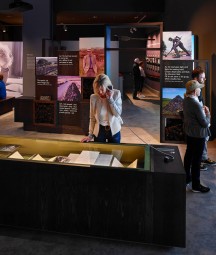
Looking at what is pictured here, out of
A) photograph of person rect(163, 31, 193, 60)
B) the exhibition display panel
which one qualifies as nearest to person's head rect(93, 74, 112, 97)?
the exhibition display panel

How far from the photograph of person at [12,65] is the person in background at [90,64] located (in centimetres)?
562

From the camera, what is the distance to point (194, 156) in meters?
4.31

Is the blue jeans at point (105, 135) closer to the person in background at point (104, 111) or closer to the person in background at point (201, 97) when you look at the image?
the person in background at point (104, 111)

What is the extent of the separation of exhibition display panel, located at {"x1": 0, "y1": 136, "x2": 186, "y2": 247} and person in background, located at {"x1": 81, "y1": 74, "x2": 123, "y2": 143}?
0.60 meters

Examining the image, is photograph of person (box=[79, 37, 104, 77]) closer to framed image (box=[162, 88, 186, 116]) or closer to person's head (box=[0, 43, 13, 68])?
framed image (box=[162, 88, 186, 116])

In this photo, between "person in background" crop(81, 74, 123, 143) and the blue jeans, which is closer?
"person in background" crop(81, 74, 123, 143)

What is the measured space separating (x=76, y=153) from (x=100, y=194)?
59 centimetres

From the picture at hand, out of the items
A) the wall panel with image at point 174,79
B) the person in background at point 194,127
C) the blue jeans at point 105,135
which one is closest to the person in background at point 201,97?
the person in background at point 194,127

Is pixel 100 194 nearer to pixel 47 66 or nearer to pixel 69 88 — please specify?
pixel 69 88

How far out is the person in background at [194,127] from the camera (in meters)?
4.07

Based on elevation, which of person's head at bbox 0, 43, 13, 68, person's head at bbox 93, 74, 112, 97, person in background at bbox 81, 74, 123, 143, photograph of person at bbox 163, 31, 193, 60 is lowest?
person in background at bbox 81, 74, 123, 143

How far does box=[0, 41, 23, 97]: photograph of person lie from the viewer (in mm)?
12586

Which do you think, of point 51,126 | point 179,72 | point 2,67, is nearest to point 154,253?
point 179,72

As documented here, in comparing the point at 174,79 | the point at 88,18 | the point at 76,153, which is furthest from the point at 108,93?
the point at 88,18
